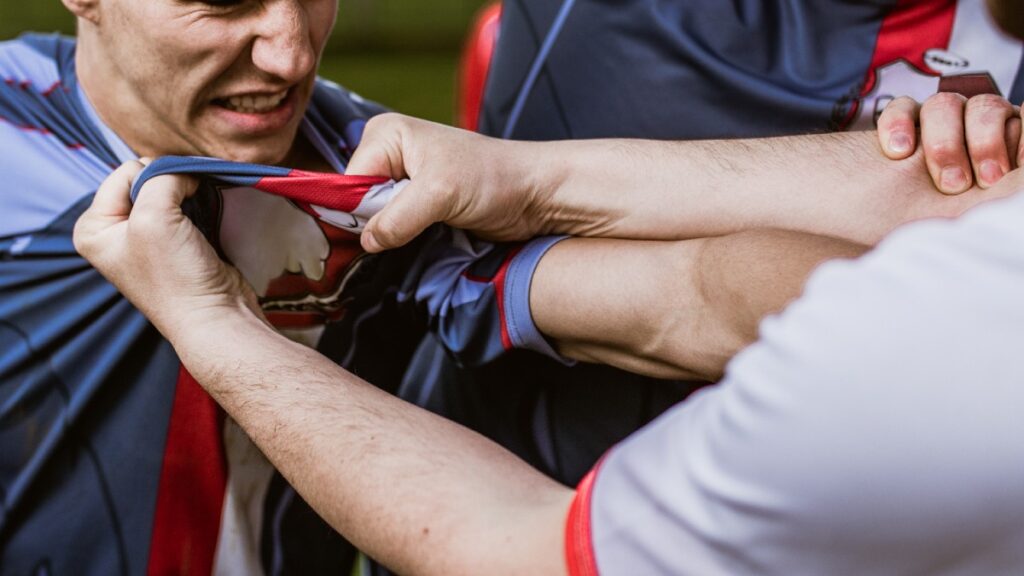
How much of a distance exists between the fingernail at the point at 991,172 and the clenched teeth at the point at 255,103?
0.90 m

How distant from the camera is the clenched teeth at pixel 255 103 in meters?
1.51

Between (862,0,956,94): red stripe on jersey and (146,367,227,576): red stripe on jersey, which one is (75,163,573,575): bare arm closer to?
(146,367,227,576): red stripe on jersey

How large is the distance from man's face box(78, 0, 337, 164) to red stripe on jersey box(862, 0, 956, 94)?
81 centimetres

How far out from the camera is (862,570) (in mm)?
827

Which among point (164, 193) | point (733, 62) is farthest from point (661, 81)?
point (164, 193)

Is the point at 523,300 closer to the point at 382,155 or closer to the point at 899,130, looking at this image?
the point at 382,155

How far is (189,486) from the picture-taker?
146 cm

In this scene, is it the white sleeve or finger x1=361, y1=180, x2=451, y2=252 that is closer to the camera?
the white sleeve

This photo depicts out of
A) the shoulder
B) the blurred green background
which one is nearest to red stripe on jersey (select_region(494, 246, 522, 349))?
the shoulder

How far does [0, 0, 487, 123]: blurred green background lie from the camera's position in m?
6.43

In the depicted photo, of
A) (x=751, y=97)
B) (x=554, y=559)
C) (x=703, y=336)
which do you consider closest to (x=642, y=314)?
(x=703, y=336)

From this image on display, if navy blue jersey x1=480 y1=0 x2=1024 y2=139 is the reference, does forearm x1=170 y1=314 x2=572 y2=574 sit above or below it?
below

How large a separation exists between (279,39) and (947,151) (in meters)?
0.84

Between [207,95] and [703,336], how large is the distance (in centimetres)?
75
